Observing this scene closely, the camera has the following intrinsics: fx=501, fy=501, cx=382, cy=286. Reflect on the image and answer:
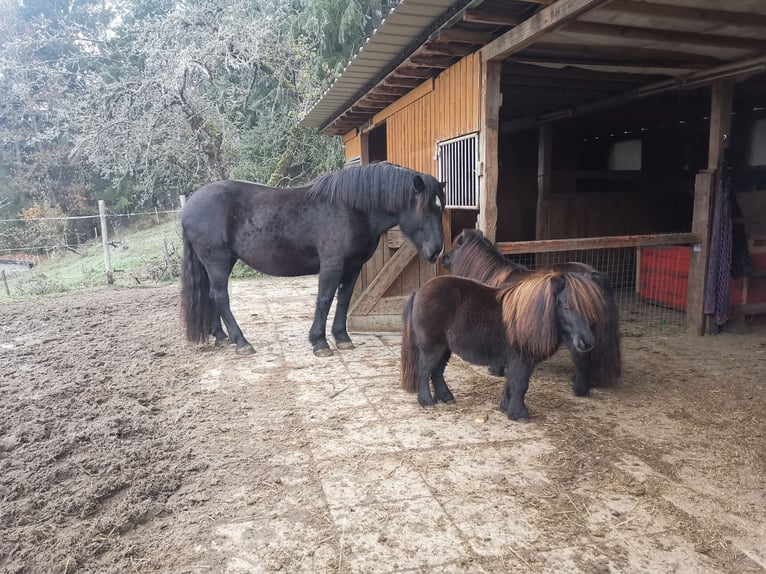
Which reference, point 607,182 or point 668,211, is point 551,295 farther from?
point 607,182

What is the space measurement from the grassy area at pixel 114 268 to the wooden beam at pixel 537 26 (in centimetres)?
759

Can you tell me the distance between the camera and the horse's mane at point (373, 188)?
4.34 m

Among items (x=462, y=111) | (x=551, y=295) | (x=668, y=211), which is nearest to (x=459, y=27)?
(x=462, y=111)

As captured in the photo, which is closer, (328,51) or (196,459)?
(196,459)

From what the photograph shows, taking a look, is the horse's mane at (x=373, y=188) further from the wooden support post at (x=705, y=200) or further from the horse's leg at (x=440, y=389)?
the wooden support post at (x=705, y=200)

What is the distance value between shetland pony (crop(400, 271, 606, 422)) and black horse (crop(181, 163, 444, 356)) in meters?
1.32

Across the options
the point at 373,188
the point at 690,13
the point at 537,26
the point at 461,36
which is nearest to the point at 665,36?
the point at 690,13

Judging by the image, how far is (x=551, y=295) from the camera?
9.07ft

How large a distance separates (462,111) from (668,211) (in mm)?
5244

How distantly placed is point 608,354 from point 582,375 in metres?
0.24

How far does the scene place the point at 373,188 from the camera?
4.45m

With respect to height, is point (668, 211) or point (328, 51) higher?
point (328, 51)

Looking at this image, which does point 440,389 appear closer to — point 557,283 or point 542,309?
point 542,309

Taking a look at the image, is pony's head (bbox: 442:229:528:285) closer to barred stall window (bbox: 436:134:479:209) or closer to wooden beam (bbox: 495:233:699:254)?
wooden beam (bbox: 495:233:699:254)
